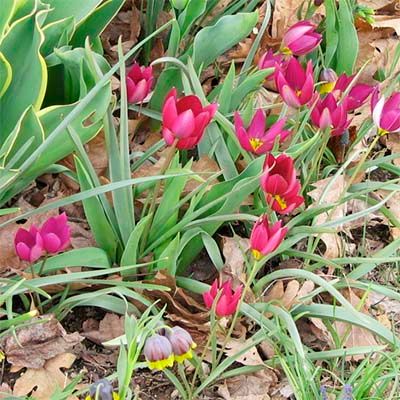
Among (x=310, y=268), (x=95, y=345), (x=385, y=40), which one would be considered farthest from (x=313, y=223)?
(x=385, y=40)

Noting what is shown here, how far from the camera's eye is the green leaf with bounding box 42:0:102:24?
1.69m

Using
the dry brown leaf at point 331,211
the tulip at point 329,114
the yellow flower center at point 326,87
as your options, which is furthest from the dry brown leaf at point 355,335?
the yellow flower center at point 326,87

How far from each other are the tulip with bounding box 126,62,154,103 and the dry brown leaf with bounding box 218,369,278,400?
1.95 feet

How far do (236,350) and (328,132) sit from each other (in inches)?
19.1

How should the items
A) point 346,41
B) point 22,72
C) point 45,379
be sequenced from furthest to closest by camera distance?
point 346,41, point 22,72, point 45,379

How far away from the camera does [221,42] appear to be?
6.01 ft

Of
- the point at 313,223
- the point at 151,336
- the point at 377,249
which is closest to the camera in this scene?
the point at 151,336

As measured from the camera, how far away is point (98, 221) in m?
1.59

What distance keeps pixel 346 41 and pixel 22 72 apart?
34.9 inches

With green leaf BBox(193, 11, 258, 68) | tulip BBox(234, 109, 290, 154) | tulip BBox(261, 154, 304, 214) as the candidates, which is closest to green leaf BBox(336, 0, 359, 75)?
green leaf BBox(193, 11, 258, 68)

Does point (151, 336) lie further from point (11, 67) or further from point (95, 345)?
point (11, 67)

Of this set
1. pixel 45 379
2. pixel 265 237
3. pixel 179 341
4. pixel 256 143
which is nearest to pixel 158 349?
pixel 179 341

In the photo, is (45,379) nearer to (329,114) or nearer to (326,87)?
(329,114)

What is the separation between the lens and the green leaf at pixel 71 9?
169cm
